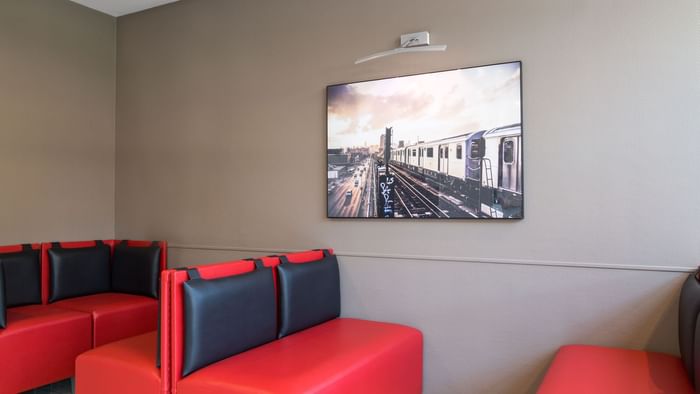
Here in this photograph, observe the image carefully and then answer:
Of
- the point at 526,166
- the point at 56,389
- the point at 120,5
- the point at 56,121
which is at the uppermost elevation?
the point at 120,5

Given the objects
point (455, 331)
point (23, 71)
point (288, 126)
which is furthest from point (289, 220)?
point (23, 71)

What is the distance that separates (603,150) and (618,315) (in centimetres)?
94

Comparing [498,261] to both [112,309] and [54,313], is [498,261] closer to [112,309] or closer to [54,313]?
[112,309]

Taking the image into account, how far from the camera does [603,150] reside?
9.11 feet

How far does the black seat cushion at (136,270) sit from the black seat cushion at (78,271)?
97 mm

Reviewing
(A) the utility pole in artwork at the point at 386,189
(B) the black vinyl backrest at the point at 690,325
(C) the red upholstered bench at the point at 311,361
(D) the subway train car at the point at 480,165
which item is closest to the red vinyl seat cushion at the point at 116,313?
(C) the red upholstered bench at the point at 311,361

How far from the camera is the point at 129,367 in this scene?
2.44 m

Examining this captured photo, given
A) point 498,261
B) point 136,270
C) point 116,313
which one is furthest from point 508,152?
point 136,270

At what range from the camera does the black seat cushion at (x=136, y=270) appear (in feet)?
13.6

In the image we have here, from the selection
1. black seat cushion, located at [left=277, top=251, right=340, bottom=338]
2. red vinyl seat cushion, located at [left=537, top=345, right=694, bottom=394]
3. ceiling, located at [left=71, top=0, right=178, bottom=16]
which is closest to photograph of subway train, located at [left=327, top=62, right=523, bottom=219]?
black seat cushion, located at [left=277, top=251, right=340, bottom=338]

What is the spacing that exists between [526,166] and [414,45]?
43.5 inches

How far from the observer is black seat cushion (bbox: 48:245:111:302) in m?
3.94

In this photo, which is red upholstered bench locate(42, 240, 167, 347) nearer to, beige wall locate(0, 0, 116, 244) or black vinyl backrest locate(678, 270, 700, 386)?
beige wall locate(0, 0, 116, 244)

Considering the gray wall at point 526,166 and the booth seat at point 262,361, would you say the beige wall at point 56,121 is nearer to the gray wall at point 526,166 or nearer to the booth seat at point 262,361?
the gray wall at point 526,166
